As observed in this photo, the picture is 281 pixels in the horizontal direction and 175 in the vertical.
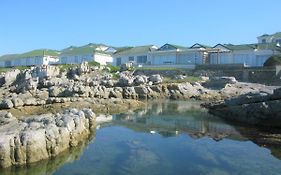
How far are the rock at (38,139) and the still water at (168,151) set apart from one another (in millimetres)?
455

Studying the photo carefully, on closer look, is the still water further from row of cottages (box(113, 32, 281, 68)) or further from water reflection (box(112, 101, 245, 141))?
row of cottages (box(113, 32, 281, 68))

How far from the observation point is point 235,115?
3094 cm

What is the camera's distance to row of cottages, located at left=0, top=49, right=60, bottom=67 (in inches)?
4252

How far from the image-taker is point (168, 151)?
66.3 feet

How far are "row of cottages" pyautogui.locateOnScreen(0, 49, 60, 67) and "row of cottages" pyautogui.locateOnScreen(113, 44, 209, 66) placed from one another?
20.9 m

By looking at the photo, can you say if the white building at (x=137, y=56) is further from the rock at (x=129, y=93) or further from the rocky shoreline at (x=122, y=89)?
the rock at (x=129, y=93)

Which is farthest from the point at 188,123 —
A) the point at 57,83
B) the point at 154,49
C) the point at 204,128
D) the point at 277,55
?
the point at 154,49

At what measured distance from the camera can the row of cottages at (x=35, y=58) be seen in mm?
108000

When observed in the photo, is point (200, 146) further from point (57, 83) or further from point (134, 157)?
point (57, 83)

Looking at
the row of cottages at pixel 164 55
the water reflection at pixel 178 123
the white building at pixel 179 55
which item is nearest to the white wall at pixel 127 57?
the row of cottages at pixel 164 55

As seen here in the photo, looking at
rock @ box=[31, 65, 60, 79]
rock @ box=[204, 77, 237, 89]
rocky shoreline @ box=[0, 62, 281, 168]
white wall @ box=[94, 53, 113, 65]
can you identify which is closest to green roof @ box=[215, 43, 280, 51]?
rocky shoreline @ box=[0, 62, 281, 168]

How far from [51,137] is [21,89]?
33.5 metres

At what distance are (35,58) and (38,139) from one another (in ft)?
314

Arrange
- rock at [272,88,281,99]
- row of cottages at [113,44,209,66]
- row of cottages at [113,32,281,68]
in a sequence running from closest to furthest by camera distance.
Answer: rock at [272,88,281,99] < row of cottages at [113,32,281,68] < row of cottages at [113,44,209,66]
